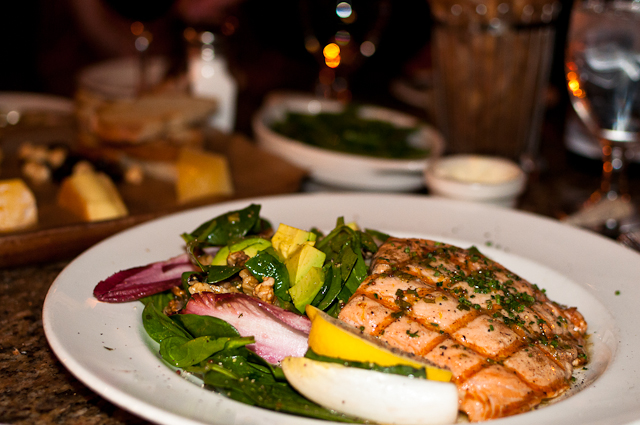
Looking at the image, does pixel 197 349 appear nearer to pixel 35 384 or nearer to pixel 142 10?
pixel 35 384

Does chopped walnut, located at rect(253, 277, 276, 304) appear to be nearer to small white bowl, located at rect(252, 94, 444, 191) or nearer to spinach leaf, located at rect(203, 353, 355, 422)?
spinach leaf, located at rect(203, 353, 355, 422)

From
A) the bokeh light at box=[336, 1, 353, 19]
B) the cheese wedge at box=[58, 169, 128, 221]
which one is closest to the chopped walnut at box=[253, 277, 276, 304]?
the cheese wedge at box=[58, 169, 128, 221]

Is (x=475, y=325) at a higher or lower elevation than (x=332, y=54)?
lower

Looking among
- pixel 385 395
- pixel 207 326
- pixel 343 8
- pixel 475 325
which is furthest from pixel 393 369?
pixel 343 8

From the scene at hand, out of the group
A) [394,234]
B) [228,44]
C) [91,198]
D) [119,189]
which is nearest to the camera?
[394,234]

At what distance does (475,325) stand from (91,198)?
68.5 inches

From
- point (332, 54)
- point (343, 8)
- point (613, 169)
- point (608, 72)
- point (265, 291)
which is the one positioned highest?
point (343, 8)

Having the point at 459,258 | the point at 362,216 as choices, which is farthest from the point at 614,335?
the point at 362,216

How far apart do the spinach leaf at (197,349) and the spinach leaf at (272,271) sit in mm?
203

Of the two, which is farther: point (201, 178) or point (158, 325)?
point (201, 178)

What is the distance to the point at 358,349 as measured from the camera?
1284mm

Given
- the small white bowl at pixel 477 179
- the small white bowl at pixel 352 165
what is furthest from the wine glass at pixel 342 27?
the small white bowl at pixel 477 179

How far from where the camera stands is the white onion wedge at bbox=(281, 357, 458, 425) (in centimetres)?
121

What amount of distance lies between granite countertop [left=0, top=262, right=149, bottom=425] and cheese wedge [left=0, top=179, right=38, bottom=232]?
0.44m
